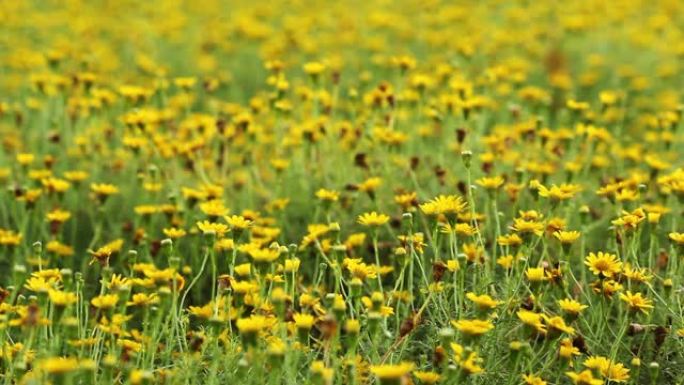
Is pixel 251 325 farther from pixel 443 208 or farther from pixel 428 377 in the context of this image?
pixel 443 208

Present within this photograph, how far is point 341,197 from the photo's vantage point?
3852mm

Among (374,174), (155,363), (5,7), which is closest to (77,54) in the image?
(5,7)

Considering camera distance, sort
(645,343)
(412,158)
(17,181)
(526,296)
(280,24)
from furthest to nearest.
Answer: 1. (280,24)
2. (17,181)
3. (412,158)
4. (526,296)
5. (645,343)

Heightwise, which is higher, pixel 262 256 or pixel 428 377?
pixel 262 256

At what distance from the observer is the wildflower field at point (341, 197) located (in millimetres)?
2492

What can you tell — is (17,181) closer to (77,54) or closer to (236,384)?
(77,54)

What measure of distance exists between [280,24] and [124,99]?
2985mm

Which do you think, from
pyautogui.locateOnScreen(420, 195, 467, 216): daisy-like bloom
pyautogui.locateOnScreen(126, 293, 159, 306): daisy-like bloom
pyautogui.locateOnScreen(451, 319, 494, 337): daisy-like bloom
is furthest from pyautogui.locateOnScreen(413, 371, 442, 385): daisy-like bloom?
pyautogui.locateOnScreen(126, 293, 159, 306): daisy-like bloom

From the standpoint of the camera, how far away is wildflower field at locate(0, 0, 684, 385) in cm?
249

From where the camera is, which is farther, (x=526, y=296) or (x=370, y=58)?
(x=370, y=58)

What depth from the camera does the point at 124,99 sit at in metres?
4.16

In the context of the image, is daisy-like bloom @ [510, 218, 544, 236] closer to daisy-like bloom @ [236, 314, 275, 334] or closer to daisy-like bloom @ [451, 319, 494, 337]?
daisy-like bloom @ [451, 319, 494, 337]

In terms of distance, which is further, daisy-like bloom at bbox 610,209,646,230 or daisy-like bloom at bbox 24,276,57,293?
daisy-like bloom at bbox 610,209,646,230

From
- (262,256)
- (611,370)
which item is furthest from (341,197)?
(611,370)
